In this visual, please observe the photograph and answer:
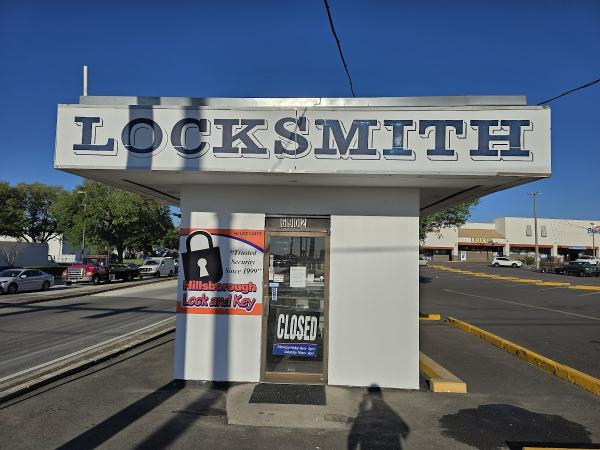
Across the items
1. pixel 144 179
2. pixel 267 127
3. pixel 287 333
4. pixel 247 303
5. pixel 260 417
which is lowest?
pixel 260 417

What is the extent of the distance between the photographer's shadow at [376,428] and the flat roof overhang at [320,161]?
2953 mm

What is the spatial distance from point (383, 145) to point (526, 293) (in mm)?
23303

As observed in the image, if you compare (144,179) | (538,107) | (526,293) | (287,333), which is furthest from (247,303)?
(526,293)

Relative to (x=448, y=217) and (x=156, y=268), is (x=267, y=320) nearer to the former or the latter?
(x=448, y=217)

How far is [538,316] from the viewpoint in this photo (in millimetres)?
16031

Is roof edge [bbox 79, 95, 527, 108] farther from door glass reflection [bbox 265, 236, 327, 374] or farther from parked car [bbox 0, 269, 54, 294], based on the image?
parked car [bbox 0, 269, 54, 294]

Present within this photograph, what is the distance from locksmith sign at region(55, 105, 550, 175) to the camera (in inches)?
235

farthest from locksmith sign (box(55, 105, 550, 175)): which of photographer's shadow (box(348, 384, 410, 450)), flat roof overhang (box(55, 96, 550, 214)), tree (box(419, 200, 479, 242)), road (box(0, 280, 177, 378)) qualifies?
tree (box(419, 200, 479, 242))

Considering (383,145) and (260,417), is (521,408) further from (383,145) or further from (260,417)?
(383,145)

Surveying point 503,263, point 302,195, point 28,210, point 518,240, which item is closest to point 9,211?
point 28,210

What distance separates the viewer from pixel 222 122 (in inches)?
244

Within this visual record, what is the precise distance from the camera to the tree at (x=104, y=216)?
4731 cm

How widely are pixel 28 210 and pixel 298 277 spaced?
2297 inches

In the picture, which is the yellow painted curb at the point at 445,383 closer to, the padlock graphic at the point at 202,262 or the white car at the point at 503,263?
the padlock graphic at the point at 202,262
